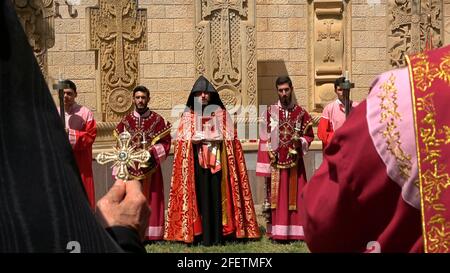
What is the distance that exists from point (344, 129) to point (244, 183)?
22.5 feet

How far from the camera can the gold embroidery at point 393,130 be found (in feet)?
7.00

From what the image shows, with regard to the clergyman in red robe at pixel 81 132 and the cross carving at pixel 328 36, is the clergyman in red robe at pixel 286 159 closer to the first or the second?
the clergyman in red robe at pixel 81 132

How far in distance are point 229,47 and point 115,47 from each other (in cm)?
163

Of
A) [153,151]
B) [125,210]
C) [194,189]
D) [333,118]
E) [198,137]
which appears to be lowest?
[194,189]

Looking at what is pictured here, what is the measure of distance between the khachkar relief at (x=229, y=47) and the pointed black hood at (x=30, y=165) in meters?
9.54

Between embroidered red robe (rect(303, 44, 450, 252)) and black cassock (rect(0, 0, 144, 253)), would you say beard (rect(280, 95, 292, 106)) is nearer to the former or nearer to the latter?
embroidered red robe (rect(303, 44, 450, 252))

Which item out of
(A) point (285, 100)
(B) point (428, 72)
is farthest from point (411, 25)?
(B) point (428, 72)

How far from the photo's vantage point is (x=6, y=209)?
1.44m

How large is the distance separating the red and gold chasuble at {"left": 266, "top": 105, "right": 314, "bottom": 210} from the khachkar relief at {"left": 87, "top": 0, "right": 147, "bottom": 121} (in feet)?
9.25

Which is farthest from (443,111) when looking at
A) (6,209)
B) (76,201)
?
(6,209)

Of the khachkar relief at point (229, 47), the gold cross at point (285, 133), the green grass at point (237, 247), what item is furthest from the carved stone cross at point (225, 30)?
the green grass at point (237, 247)

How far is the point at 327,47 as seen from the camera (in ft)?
38.5

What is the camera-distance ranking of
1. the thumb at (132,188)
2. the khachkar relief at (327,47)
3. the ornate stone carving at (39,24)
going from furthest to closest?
the khachkar relief at (327,47) < the ornate stone carving at (39,24) < the thumb at (132,188)

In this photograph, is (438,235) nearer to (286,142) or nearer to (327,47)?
(286,142)
